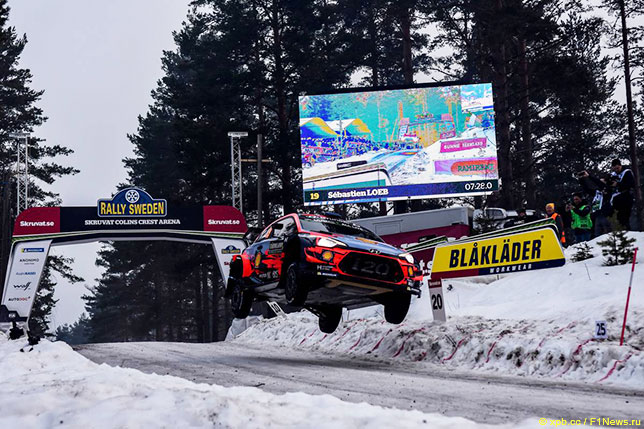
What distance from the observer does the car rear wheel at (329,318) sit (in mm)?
15641

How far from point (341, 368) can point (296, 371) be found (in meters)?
0.84

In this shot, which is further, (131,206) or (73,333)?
(73,333)

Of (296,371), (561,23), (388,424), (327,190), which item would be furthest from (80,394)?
(561,23)

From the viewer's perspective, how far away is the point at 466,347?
39.9ft

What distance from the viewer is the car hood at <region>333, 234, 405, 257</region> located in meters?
12.2

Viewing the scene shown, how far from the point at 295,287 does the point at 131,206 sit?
17.0 metres

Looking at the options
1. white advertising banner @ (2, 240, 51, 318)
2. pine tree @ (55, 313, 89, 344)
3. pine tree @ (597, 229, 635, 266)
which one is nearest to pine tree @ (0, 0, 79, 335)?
white advertising banner @ (2, 240, 51, 318)

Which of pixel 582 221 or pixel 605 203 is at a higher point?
pixel 605 203

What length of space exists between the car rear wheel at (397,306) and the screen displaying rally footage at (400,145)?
17772 millimetres

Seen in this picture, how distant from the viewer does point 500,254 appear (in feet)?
44.2

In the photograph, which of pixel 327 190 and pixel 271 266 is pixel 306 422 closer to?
pixel 271 266

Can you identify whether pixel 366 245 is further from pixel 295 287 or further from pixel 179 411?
pixel 179 411

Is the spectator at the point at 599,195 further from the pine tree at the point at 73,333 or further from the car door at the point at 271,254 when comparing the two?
the pine tree at the point at 73,333

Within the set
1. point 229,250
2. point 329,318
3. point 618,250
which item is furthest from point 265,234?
point 229,250
